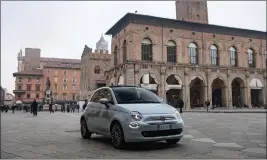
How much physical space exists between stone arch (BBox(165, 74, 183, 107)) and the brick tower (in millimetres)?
13073

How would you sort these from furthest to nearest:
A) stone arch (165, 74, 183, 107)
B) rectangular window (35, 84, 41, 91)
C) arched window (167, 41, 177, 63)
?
rectangular window (35, 84, 41, 91) → arched window (167, 41, 177, 63) → stone arch (165, 74, 183, 107)

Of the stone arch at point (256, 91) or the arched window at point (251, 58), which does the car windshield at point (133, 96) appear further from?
the arched window at point (251, 58)

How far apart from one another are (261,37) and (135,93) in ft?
143

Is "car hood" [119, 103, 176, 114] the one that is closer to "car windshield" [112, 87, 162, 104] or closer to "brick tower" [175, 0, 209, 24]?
"car windshield" [112, 87, 162, 104]

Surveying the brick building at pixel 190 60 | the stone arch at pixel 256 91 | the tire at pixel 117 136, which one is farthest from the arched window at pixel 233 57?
the tire at pixel 117 136

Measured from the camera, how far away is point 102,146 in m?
6.75

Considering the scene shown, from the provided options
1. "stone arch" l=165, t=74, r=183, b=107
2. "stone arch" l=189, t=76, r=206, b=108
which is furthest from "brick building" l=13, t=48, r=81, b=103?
"stone arch" l=165, t=74, r=183, b=107

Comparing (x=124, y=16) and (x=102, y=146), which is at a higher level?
(x=124, y=16)

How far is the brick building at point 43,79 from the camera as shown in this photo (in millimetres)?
84250

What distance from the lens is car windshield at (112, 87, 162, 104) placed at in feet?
22.9

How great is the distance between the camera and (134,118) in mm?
6078

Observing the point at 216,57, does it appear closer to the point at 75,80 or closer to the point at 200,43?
the point at 200,43

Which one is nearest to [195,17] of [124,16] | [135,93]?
[124,16]

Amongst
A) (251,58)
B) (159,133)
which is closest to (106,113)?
(159,133)
